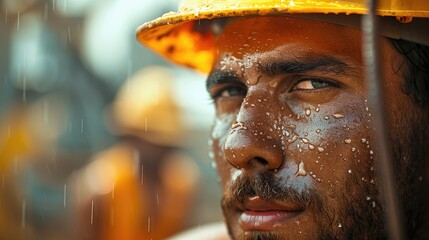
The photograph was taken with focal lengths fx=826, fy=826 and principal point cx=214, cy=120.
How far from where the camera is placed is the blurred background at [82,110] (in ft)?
22.7

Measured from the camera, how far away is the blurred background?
6.92 metres

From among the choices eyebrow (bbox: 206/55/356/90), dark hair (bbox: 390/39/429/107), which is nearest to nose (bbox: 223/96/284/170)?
eyebrow (bbox: 206/55/356/90)

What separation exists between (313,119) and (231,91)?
37 centimetres

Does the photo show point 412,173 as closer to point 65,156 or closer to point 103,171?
point 103,171

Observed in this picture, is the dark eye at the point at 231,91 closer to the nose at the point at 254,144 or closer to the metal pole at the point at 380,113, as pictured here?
the nose at the point at 254,144

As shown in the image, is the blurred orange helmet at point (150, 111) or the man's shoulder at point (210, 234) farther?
the blurred orange helmet at point (150, 111)

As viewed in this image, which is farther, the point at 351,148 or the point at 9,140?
the point at 9,140

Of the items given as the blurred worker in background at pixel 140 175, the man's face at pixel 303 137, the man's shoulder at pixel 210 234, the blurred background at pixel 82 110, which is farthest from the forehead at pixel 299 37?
the blurred background at pixel 82 110

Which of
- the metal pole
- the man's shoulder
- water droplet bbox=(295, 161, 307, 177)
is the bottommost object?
the man's shoulder

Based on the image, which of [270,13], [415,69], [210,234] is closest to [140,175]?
[210,234]

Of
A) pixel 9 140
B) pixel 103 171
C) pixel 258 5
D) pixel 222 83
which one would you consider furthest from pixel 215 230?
pixel 9 140

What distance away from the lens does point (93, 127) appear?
8422 millimetres

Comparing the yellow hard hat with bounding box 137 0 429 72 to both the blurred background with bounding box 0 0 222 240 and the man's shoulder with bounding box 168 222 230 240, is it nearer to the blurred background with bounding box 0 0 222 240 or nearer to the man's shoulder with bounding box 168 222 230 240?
the man's shoulder with bounding box 168 222 230 240

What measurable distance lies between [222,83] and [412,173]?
62 centimetres
